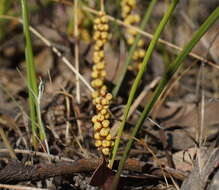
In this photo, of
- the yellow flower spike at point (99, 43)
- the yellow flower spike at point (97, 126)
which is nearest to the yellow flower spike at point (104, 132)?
the yellow flower spike at point (97, 126)

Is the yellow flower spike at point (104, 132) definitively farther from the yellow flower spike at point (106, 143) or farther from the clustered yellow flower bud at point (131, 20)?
the clustered yellow flower bud at point (131, 20)

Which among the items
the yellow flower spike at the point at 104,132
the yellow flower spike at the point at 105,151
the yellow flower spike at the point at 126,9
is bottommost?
the yellow flower spike at the point at 105,151

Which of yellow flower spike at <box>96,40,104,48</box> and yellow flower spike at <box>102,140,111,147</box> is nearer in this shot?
yellow flower spike at <box>102,140,111,147</box>

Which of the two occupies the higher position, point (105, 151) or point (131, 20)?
point (131, 20)

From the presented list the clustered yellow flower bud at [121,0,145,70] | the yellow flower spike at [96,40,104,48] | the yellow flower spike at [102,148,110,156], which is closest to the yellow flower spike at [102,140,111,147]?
the yellow flower spike at [102,148,110,156]

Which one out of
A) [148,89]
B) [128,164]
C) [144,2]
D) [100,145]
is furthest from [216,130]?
[144,2]

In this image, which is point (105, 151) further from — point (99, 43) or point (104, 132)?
point (99, 43)

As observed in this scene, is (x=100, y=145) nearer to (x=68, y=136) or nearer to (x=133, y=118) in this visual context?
(x=68, y=136)

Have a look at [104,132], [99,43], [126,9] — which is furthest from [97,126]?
[126,9]

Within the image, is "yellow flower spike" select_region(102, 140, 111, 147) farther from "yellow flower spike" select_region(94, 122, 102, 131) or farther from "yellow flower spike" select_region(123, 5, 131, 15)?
"yellow flower spike" select_region(123, 5, 131, 15)

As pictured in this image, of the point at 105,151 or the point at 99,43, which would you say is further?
the point at 99,43

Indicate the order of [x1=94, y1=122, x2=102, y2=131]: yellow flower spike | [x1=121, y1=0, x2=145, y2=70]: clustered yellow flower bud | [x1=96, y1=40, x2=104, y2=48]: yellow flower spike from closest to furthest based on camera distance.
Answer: [x1=94, y1=122, x2=102, y2=131]: yellow flower spike, [x1=96, y1=40, x2=104, y2=48]: yellow flower spike, [x1=121, y1=0, x2=145, y2=70]: clustered yellow flower bud

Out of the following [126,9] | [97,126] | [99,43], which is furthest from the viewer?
[126,9]
